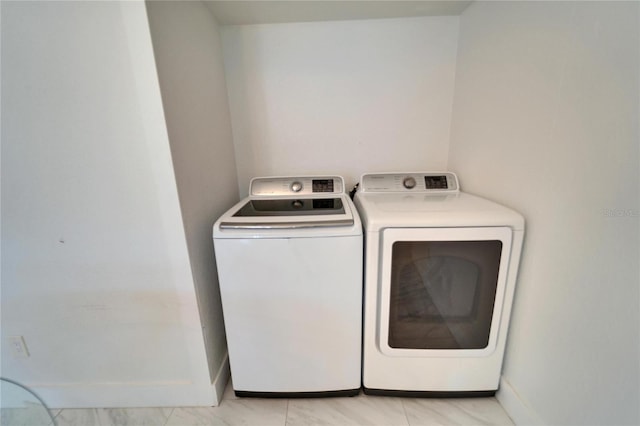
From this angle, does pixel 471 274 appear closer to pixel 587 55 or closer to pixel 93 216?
pixel 587 55

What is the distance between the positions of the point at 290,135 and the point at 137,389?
158 cm

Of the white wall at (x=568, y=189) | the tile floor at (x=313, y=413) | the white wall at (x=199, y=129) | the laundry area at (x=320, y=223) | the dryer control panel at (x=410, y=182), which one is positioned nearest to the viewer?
the white wall at (x=568, y=189)

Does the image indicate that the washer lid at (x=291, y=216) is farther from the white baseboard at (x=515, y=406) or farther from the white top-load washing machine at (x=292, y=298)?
the white baseboard at (x=515, y=406)

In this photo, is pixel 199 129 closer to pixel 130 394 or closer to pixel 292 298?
pixel 292 298

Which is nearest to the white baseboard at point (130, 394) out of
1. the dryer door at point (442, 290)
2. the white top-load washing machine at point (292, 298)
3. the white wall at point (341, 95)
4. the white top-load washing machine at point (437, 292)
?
the white top-load washing machine at point (292, 298)

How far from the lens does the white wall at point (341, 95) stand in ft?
4.65

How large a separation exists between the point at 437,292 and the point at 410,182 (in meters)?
0.63

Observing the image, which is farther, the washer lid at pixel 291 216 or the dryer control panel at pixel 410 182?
the dryer control panel at pixel 410 182

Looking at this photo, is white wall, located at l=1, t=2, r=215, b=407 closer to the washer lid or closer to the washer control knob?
the washer lid

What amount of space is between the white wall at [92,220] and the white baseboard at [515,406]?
1.39 meters

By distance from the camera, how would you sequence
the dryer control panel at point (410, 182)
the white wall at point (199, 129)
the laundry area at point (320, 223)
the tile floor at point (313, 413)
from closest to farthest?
the laundry area at point (320, 223) → the white wall at point (199, 129) → the tile floor at point (313, 413) → the dryer control panel at point (410, 182)

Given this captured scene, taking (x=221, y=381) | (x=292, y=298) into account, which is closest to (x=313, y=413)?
(x=221, y=381)

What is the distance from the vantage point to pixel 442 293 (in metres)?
1.07

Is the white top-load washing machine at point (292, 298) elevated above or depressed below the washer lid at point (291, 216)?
below
